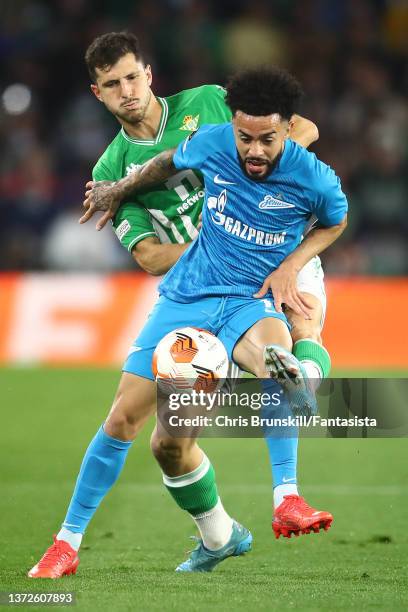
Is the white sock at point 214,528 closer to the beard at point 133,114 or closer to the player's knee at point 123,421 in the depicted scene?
the player's knee at point 123,421

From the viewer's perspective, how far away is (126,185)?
5.68 metres

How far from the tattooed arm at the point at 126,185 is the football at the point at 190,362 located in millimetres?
797

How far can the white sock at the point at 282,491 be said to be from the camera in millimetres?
5012

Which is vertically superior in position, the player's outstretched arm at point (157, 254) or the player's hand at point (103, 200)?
the player's hand at point (103, 200)

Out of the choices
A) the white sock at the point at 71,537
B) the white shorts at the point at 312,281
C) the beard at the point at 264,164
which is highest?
the beard at the point at 264,164

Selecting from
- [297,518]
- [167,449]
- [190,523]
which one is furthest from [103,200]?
[190,523]

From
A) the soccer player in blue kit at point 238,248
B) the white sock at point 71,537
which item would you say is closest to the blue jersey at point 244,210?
the soccer player in blue kit at point 238,248

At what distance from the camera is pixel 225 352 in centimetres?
517

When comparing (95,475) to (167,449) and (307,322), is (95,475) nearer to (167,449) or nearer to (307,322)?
(167,449)

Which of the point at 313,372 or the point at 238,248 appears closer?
the point at 313,372

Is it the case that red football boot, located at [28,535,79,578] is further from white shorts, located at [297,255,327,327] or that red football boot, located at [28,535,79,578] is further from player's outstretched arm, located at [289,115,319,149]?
player's outstretched arm, located at [289,115,319,149]

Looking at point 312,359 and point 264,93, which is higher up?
point 264,93

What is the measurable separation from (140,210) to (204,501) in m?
1.44

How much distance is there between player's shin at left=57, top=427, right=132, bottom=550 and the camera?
541cm
